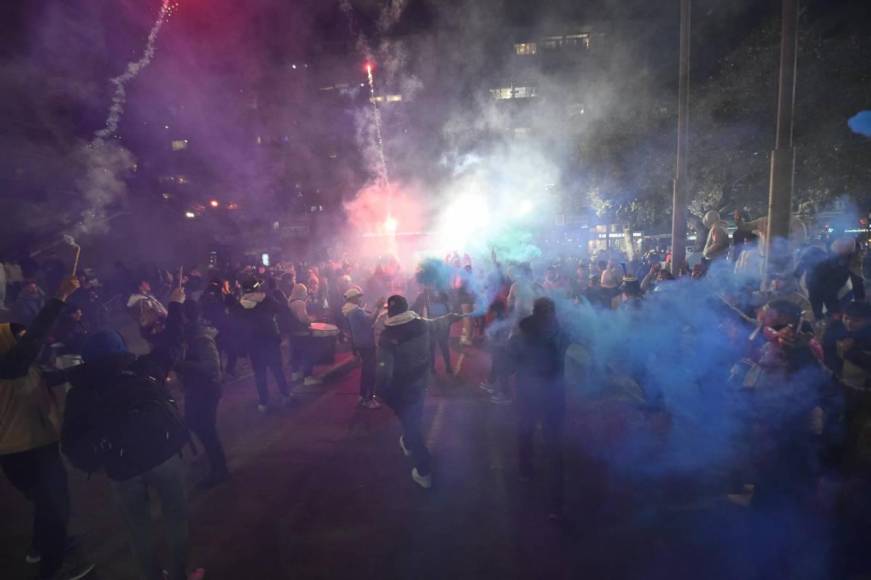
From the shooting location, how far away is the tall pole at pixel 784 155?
19.2ft

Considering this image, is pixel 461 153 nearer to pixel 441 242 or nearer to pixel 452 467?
pixel 441 242

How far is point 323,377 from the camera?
25.6ft

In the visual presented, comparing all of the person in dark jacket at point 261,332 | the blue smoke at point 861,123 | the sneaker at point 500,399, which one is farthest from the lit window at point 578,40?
the person in dark jacket at point 261,332

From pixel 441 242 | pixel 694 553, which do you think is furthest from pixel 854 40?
pixel 441 242

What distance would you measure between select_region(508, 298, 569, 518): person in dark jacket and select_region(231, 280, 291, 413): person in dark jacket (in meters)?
3.78

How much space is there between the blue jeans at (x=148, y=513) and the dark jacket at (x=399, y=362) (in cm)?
177

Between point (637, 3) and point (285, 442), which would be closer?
point (285, 442)

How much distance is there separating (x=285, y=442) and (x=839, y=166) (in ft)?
51.6

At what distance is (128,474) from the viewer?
272cm

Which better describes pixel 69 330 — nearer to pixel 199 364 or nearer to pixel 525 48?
pixel 199 364

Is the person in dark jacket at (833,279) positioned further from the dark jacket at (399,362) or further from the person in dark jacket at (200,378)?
the person in dark jacket at (200,378)

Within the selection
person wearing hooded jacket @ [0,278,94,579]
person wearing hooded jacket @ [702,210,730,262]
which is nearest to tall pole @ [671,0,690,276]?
person wearing hooded jacket @ [702,210,730,262]

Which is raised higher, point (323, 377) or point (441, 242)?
point (441, 242)

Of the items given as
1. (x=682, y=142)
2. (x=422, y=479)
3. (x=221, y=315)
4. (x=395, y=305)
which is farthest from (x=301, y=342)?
(x=682, y=142)
